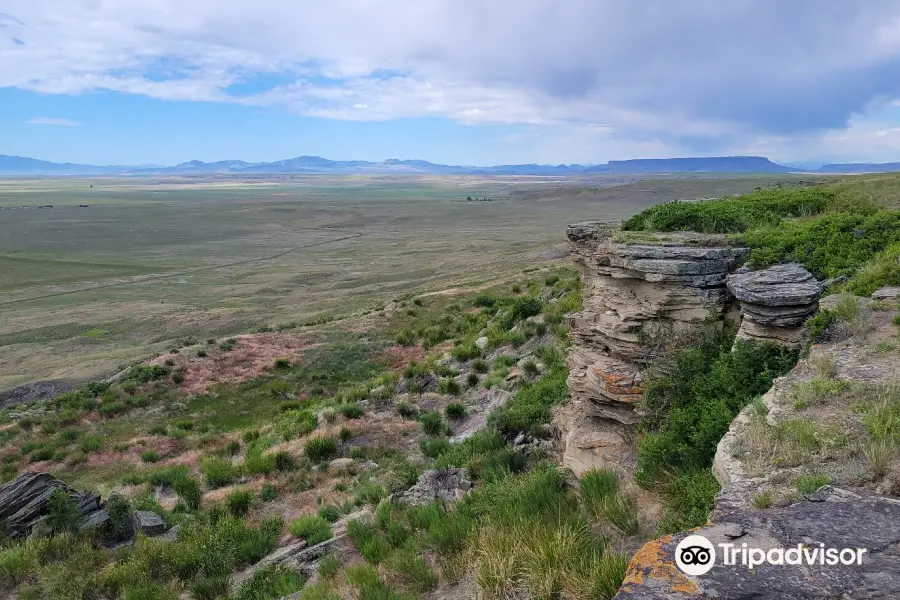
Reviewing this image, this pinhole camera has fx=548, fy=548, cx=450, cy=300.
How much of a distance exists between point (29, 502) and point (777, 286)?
15025 mm

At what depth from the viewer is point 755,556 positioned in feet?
13.3

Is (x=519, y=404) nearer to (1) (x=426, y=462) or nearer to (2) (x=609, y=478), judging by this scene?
(1) (x=426, y=462)

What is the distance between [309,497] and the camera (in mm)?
12516

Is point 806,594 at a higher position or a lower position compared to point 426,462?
higher

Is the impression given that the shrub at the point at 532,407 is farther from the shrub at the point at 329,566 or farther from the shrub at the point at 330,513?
the shrub at the point at 329,566

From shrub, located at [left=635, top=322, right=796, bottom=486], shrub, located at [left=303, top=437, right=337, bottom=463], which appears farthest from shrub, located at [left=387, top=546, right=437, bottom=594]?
shrub, located at [left=303, top=437, right=337, bottom=463]

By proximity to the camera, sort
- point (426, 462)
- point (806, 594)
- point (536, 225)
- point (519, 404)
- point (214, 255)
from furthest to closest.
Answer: point (536, 225), point (214, 255), point (519, 404), point (426, 462), point (806, 594)

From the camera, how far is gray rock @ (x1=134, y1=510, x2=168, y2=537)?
11219 millimetres

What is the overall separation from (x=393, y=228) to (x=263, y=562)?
353 ft

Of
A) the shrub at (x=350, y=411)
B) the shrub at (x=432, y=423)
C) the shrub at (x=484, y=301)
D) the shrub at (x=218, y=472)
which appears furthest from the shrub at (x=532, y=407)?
the shrub at (x=484, y=301)

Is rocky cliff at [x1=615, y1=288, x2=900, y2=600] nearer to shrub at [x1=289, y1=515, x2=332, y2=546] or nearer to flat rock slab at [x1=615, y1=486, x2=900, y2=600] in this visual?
flat rock slab at [x1=615, y1=486, x2=900, y2=600]

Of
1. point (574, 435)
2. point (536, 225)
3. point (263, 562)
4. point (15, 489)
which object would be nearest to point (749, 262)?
point (574, 435)

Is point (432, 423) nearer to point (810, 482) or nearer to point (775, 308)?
point (775, 308)

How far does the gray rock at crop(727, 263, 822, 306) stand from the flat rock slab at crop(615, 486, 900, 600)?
3.91 meters
